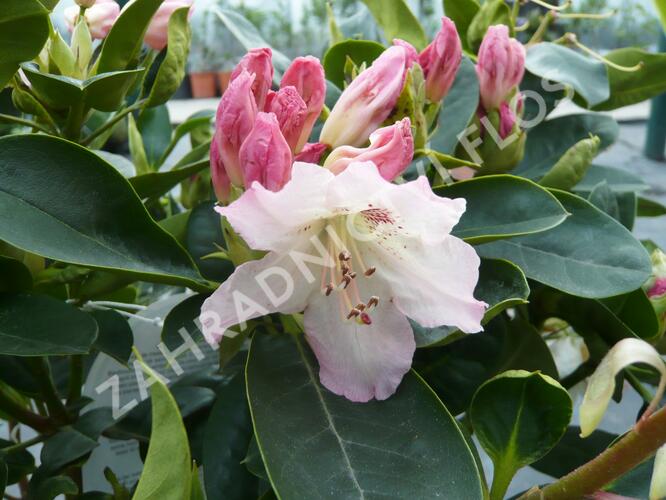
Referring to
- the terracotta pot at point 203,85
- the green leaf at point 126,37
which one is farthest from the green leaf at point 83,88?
the terracotta pot at point 203,85

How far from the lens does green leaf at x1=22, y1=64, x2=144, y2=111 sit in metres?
0.47

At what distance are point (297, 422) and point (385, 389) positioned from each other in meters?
0.06

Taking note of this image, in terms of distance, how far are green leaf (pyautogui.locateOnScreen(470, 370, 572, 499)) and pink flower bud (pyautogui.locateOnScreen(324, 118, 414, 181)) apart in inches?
5.3

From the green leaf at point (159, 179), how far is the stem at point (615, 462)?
326mm

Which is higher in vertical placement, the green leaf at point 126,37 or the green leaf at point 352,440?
the green leaf at point 126,37

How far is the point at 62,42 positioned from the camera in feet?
1.73

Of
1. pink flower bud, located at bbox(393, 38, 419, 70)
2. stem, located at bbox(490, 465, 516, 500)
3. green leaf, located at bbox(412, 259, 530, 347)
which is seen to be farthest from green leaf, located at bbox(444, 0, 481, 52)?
stem, located at bbox(490, 465, 516, 500)

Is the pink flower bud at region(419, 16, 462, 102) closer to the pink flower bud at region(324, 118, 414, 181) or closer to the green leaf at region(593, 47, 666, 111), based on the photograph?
the pink flower bud at region(324, 118, 414, 181)

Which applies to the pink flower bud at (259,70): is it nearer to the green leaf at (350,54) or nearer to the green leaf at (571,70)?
the green leaf at (350,54)

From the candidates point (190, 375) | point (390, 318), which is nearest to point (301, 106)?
point (390, 318)

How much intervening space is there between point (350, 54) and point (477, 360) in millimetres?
292

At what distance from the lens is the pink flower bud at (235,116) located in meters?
0.41

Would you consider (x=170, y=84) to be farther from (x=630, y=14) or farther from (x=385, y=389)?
(x=630, y=14)

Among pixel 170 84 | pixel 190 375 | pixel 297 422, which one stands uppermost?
pixel 170 84
